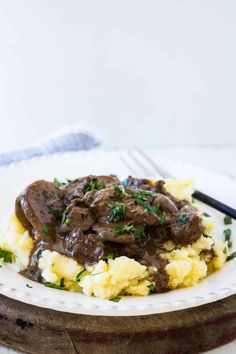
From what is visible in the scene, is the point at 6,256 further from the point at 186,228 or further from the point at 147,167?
the point at 147,167

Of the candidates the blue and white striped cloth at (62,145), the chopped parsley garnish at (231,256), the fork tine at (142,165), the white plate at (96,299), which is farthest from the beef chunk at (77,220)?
the blue and white striped cloth at (62,145)

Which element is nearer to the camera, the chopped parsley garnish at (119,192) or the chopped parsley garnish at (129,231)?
the chopped parsley garnish at (129,231)

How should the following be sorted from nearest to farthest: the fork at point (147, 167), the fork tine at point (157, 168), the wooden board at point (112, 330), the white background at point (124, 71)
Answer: the wooden board at point (112, 330) < the fork at point (147, 167) < the fork tine at point (157, 168) < the white background at point (124, 71)

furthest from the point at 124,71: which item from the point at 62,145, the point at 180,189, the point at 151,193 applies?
the point at 151,193

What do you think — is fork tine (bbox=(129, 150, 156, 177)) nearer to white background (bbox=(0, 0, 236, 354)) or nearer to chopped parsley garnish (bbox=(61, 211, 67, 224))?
chopped parsley garnish (bbox=(61, 211, 67, 224))

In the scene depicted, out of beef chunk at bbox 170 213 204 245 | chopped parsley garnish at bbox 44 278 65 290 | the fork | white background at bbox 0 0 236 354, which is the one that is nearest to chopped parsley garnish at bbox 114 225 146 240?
beef chunk at bbox 170 213 204 245

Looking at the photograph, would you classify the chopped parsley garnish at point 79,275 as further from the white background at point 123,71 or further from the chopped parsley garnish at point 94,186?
the white background at point 123,71

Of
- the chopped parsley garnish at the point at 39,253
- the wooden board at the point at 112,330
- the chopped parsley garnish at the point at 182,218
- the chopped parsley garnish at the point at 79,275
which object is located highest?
the chopped parsley garnish at the point at 182,218
